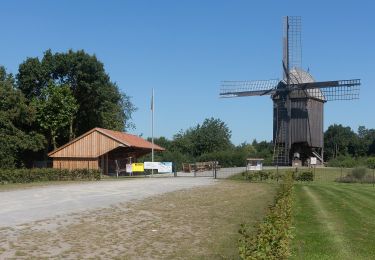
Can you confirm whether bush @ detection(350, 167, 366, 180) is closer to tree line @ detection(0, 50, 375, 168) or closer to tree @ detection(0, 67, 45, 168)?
tree line @ detection(0, 50, 375, 168)

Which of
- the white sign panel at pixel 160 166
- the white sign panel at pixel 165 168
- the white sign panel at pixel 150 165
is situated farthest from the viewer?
the white sign panel at pixel 165 168

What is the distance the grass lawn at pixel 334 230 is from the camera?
997 cm

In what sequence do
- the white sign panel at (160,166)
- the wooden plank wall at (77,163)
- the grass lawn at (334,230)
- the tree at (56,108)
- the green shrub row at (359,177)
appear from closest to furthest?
1. the grass lawn at (334,230)
2. the green shrub row at (359,177)
3. the white sign panel at (160,166)
4. the wooden plank wall at (77,163)
5. the tree at (56,108)

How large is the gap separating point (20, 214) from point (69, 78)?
4485 centimetres

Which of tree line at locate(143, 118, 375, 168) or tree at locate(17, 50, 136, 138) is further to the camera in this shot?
tree line at locate(143, 118, 375, 168)

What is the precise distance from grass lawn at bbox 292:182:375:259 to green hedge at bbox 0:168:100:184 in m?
25.7

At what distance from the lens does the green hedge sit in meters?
39.8

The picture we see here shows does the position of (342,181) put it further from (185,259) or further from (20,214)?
(185,259)

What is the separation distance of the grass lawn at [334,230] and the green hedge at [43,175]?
2567 centimetres

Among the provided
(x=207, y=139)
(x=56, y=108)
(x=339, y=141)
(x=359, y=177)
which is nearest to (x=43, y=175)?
(x=56, y=108)

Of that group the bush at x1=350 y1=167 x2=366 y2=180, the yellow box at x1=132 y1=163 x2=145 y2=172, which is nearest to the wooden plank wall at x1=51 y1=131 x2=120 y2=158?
the yellow box at x1=132 y1=163 x2=145 y2=172

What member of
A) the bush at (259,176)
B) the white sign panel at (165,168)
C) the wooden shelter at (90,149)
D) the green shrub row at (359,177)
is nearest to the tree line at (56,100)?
the wooden shelter at (90,149)

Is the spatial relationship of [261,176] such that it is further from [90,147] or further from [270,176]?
[90,147]

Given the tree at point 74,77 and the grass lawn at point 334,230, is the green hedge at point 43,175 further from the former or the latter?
the grass lawn at point 334,230
